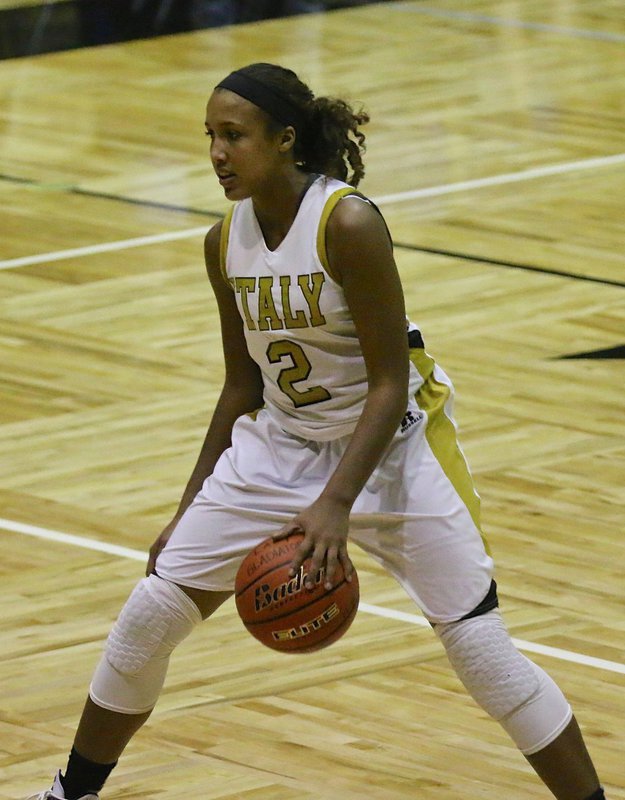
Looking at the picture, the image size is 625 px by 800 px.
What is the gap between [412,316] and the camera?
710cm

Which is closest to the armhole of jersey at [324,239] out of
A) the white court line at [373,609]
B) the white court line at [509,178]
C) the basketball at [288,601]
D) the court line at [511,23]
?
the basketball at [288,601]

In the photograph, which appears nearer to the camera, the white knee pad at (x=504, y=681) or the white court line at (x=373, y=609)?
the white knee pad at (x=504, y=681)

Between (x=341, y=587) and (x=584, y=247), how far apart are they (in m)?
5.00

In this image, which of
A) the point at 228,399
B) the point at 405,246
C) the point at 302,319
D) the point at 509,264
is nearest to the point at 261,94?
the point at 302,319

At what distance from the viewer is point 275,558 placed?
3211 millimetres

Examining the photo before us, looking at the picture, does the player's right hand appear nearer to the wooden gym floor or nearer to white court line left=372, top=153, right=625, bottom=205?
the wooden gym floor

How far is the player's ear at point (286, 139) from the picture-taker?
3.30 m

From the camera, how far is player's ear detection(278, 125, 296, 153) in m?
3.30

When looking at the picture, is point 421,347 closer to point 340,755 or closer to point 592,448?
point 340,755

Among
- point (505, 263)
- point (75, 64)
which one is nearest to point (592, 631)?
point (505, 263)

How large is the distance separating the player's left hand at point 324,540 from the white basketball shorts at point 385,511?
140 mm

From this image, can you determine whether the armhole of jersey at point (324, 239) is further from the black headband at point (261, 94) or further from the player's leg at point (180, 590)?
the player's leg at point (180, 590)

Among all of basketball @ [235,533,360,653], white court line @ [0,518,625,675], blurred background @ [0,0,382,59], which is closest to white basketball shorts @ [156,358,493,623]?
basketball @ [235,533,360,653]

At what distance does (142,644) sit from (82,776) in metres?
0.28
